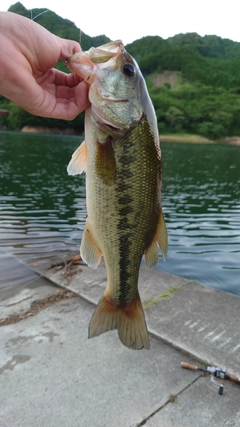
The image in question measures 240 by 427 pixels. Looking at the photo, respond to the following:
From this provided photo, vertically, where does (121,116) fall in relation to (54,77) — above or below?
below

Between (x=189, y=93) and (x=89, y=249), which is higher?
(x=189, y=93)

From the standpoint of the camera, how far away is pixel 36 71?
8.41 feet

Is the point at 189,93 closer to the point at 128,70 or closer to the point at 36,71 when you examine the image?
the point at 36,71

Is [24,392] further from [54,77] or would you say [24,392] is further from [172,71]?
[172,71]

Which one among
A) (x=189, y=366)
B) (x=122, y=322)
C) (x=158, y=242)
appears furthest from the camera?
(x=189, y=366)

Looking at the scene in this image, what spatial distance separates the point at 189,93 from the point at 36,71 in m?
146

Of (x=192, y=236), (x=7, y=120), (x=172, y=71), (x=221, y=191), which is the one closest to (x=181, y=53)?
(x=172, y=71)

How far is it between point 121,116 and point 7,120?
107m

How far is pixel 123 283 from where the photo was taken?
283cm

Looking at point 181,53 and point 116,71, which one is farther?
point 181,53

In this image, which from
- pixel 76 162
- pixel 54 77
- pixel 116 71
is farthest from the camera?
pixel 54 77

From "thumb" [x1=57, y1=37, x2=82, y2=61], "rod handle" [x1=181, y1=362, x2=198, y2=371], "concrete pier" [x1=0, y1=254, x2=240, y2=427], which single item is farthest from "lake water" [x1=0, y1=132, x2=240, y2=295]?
"thumb" [x1=57, y1=37, x2=82, y2=61]

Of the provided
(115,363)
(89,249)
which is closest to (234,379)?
(115,363)

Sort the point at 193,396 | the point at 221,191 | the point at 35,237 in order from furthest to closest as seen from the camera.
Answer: the point at 221,191, the point at 35,237, the point at 193,396
